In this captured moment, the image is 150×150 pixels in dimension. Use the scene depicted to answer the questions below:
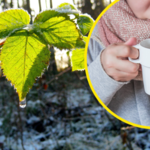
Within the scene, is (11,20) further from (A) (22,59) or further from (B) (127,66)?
(B) (127,66)

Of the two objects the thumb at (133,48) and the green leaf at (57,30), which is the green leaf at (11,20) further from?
the thumb at (133,48)

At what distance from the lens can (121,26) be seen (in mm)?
469

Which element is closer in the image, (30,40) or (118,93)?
(30,40)

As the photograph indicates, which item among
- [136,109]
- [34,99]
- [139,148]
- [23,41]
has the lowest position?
[139,148]

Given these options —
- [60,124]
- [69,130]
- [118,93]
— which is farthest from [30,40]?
[60,124]

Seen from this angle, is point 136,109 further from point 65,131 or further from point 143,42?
point 65,131

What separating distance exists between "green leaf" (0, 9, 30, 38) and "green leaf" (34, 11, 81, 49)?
34mm

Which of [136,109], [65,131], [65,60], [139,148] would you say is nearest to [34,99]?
[65,131]

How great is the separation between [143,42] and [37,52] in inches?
9.3

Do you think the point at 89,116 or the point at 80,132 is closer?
the point at 80,132

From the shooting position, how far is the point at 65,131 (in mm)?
2707

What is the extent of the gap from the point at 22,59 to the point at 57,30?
0.31 feet

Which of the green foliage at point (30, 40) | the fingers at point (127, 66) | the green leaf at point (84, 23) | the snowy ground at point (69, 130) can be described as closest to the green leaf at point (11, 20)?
the green foliage at point (30, 40)

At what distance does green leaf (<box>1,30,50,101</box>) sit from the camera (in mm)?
367
